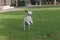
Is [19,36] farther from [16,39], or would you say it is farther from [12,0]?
[12,0]

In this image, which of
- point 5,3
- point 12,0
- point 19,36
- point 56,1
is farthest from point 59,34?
point 56,1

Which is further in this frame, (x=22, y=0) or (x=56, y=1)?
(x=56, y=1)

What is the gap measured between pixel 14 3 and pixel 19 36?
120 feet

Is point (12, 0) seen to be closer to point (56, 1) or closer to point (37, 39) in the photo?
point (56, 1)

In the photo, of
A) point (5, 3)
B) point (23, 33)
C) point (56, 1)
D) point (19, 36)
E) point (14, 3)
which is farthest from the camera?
point (56, 1)

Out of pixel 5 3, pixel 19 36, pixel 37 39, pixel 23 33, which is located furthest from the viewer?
pixel 5 3

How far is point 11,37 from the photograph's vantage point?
35.1 ft

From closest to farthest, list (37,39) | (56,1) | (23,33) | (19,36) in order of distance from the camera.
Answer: (37,39)
(19,36)
(23,33)
(56,1)

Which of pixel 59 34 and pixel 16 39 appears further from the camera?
pixel 59 34

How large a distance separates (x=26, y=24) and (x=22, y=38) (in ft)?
6.39

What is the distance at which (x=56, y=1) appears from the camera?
2082 inches

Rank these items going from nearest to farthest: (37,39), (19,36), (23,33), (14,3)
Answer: (37,39) → (19,36) → (23,33) → (14,3)

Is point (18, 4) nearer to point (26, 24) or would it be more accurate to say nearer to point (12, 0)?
point (12, 0)

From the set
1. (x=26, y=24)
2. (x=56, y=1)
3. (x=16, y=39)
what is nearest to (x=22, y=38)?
(x=16, y=39)
